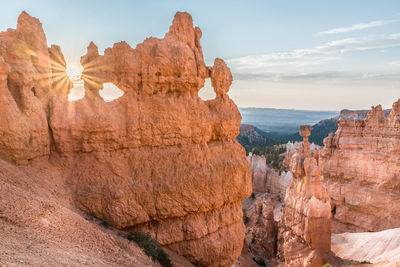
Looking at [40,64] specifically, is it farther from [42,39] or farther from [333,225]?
[333,225]

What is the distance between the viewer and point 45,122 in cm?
905

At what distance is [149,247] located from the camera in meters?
9.02

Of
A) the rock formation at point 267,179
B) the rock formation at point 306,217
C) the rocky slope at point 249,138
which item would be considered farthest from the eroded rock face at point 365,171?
the rocky slope at point 249,138

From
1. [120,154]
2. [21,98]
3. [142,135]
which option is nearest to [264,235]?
[142,135]

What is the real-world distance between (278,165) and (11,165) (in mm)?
45979

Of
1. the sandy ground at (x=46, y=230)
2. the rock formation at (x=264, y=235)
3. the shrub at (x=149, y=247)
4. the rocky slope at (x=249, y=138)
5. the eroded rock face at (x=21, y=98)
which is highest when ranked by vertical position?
the eroded rock face at (x=21, y=98)

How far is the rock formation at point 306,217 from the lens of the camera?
21312 millimetres

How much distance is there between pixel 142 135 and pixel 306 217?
1625cm

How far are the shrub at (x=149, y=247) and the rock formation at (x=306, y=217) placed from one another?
15161 mm

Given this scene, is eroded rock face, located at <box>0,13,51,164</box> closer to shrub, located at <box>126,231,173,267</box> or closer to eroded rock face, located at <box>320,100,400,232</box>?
shrub, located at <box>126,231,173,267</box>

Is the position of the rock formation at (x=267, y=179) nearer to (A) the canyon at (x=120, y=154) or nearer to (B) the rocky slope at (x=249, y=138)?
(A) the canyon at (x=120, y=154)

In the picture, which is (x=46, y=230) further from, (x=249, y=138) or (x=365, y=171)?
(x=249, y=138)

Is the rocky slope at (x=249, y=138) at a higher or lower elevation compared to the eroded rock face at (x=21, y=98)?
lower

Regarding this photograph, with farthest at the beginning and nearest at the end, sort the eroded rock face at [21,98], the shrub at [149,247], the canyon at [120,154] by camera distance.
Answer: the shrub at [149,247], the eroded rock face at [21,98], the canyon at [120,154]
